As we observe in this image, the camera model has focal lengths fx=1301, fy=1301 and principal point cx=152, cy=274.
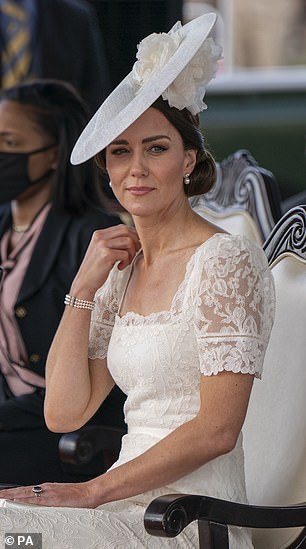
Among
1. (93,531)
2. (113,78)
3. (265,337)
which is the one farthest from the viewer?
(113,78)

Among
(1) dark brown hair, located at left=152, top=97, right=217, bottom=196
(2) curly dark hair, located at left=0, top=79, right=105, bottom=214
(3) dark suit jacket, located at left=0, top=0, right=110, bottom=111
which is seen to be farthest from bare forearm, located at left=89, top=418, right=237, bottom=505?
(3) dark suit jacket, located at left=0, top=0, right=110, bottom=111

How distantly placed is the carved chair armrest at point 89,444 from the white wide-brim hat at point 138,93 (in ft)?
2.43

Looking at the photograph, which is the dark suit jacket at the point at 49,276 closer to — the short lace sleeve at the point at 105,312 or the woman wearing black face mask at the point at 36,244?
the woman wearing black face mask at the point at 36,244

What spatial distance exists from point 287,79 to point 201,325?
7678mm

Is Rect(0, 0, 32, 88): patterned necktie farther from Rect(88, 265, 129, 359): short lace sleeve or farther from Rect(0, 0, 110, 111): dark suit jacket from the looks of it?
Rect(88, 265, 129, 359): short lace sleeve

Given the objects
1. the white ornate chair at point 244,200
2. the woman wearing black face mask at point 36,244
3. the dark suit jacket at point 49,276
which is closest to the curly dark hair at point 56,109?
the woman wearing black face mask at point 36,244

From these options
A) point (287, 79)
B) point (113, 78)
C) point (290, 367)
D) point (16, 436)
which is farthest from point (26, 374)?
point (287, 79)

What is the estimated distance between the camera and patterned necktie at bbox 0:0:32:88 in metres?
5.74

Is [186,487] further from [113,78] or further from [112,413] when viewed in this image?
[113,78]

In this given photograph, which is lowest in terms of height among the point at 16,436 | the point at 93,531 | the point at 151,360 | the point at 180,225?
the point at 16,436

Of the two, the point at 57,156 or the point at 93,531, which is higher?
the point at 57,156

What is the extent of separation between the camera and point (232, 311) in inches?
90.3

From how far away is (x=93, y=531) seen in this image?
86.0 inches

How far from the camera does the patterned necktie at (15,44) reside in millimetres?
5742
